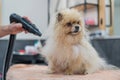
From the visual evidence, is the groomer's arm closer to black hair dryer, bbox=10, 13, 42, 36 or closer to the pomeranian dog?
black hair dryer, bbox=10, 13, 42, 36

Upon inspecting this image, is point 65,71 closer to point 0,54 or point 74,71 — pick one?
point 74,71

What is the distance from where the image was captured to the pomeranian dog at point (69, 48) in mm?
1529

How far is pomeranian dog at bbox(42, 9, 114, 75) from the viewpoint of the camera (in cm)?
153

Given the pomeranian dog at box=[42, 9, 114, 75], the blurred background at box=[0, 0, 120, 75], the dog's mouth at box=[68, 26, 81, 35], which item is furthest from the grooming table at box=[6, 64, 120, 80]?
the blurred background at box=[0, 0, 120, 75]

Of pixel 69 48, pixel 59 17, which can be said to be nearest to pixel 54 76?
pixel 69 48

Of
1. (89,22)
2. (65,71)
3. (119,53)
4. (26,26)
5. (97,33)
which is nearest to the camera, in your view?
(26,26)

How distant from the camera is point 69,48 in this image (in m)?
1.56

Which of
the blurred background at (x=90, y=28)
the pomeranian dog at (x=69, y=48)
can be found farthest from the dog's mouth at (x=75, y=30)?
the blurred background at (x=90, y=28)

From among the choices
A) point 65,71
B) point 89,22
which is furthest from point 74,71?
point 89,22

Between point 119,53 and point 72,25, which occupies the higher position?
point 72,25

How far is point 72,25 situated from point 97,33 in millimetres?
1571

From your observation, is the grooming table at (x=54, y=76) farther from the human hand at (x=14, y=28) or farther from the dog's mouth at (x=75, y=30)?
the dog's mouth at (x=75, y=30)

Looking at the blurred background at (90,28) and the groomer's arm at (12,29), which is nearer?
the groomer's arm at (12,29)

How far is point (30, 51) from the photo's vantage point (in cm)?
356
